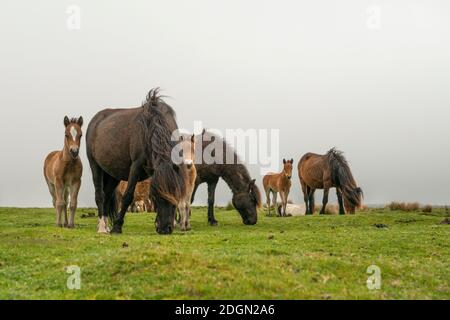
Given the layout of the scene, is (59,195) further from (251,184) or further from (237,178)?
(251,184)

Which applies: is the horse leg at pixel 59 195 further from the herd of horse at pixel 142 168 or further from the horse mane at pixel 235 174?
the horse mane at pixel 235 174

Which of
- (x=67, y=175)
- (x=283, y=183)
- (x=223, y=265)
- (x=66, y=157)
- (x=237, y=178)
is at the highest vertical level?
(x=66, y=157)

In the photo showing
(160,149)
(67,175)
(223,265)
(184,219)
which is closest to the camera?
(223,265)

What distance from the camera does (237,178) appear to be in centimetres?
→ 2170

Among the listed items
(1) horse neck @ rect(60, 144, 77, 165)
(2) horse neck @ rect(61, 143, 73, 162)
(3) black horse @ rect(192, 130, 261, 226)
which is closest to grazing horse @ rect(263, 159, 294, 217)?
(3) black horse @ rect(192, 130, 261, 226)

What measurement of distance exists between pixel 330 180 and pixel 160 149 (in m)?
16.4

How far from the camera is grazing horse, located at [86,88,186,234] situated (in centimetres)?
1437

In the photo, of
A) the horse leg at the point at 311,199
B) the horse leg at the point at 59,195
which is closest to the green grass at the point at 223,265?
the horse leg at the point at 59,195

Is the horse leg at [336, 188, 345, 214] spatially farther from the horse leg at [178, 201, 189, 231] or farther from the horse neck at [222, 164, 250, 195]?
the horse leg at [178, 201, 189, 231]

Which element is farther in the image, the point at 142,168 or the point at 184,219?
the point at 184,219

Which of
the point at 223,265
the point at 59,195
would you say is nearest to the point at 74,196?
the point at 59,195

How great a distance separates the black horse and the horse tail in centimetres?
818
